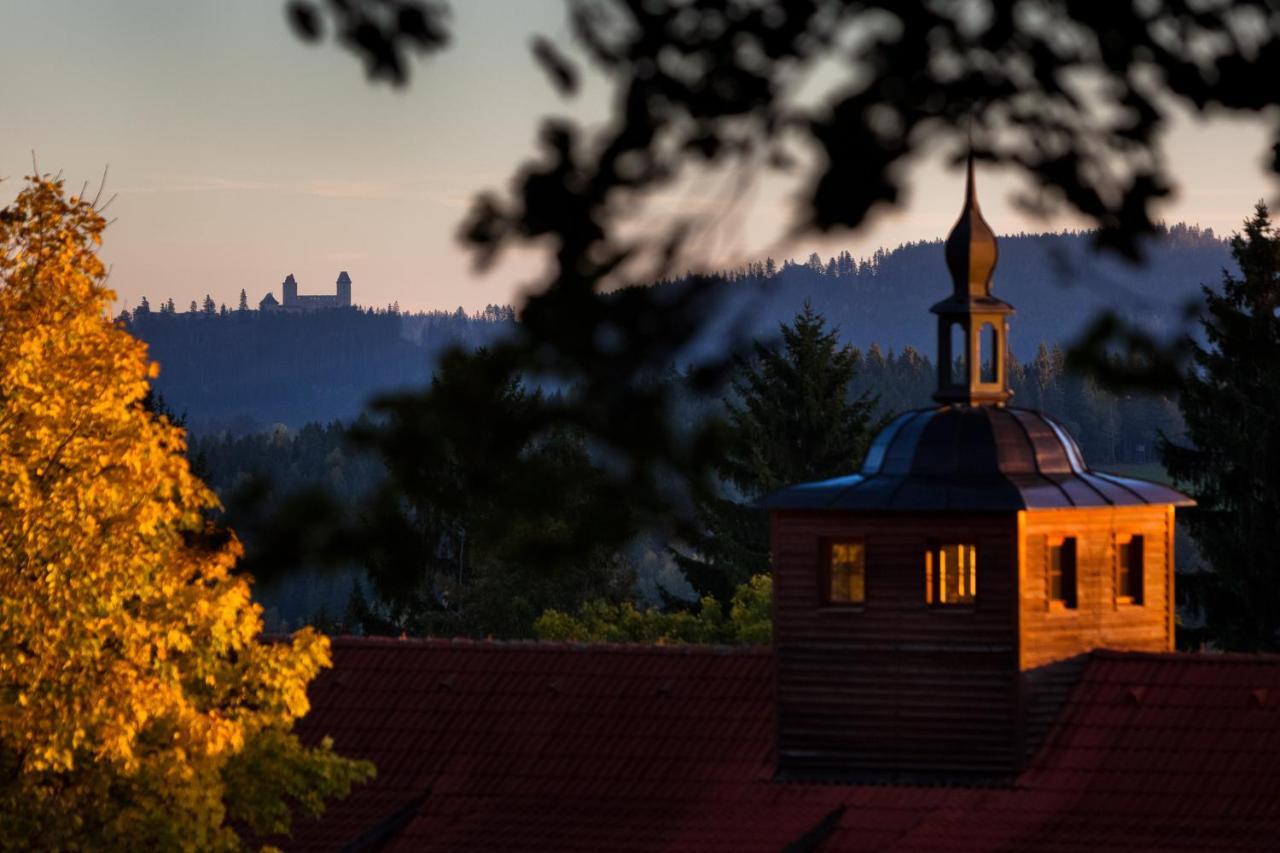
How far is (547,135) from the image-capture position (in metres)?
6.46

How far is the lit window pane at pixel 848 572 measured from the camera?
3008cm

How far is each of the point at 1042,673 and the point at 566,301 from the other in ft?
79.0

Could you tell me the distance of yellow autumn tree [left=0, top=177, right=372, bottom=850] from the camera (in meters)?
22.3

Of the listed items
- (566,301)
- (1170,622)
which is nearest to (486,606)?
(1170,622)

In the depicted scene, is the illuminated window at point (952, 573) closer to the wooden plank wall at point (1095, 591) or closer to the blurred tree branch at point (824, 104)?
the wooden plank wall at point (1095, 591)

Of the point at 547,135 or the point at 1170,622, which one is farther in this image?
the point at 1170,622

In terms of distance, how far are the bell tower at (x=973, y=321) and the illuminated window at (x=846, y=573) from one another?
103 inches

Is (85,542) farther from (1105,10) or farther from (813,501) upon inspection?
(1105,10)

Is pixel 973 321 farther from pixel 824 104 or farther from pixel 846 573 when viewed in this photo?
pixel 824 104

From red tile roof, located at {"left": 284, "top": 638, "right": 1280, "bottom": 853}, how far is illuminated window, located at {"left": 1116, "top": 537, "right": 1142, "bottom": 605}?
105cm

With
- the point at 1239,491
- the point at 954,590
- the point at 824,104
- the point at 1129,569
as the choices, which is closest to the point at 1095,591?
the point at 1129,569

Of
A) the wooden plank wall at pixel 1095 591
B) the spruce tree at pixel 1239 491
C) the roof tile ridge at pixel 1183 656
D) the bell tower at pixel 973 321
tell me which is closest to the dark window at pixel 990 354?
the bell tower at pixel 973 321

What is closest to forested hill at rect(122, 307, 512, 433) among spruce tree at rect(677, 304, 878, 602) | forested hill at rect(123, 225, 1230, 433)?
forested hill at rect(123, 225, 1230, 433)

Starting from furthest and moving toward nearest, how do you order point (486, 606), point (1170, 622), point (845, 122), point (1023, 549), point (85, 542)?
point (486, 606) → point (1170, 622) → point (1023, 549) → point (85, 542) → point (845, 122)
